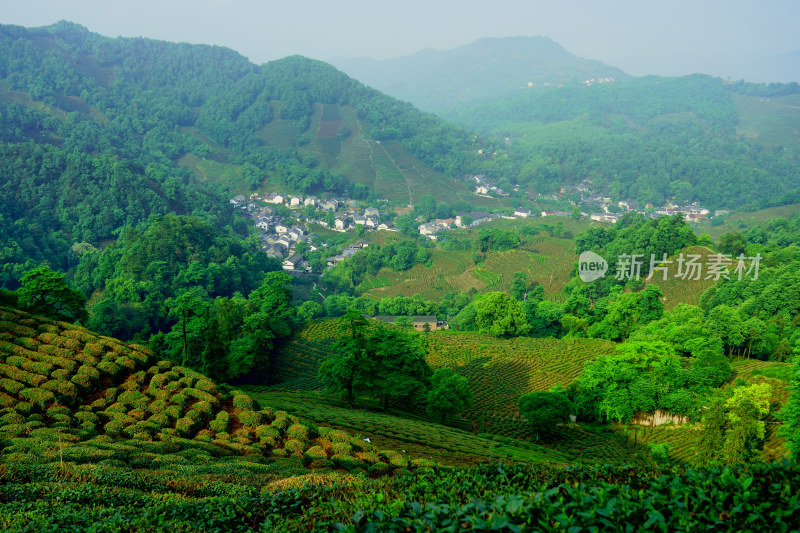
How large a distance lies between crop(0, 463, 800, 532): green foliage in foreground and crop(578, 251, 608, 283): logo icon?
48.6 m

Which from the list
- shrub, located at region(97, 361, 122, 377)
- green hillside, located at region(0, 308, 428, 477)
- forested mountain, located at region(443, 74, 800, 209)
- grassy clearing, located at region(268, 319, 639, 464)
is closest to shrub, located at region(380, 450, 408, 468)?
green hillside, located at region(0, 308, 428, 477)

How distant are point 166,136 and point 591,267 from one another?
99.4 meters

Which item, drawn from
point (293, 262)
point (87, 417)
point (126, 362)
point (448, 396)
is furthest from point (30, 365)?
point (293, 262)

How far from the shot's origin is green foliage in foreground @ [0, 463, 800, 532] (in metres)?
4.61

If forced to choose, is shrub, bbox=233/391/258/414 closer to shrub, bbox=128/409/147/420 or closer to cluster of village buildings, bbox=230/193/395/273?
shrub, bbox=128/409/147/420

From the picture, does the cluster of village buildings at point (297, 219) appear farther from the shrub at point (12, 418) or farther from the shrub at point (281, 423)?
the shrub at point (12, 418)

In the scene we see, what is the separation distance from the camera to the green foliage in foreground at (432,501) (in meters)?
4.61

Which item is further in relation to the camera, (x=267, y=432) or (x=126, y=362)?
(x=126, y=362)

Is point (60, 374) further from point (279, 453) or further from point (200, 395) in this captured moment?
point (279, 453)

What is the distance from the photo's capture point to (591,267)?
5300cm

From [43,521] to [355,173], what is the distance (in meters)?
109

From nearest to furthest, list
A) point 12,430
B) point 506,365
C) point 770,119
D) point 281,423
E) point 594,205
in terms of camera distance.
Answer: point 12,430
point 281,423
point 506,365
point 594,205
point 770,119

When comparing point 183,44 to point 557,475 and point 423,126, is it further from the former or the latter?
point 557,475

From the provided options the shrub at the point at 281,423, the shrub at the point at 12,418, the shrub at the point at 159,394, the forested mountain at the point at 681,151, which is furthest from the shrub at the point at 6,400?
the forested mountain at the point at 681,151
